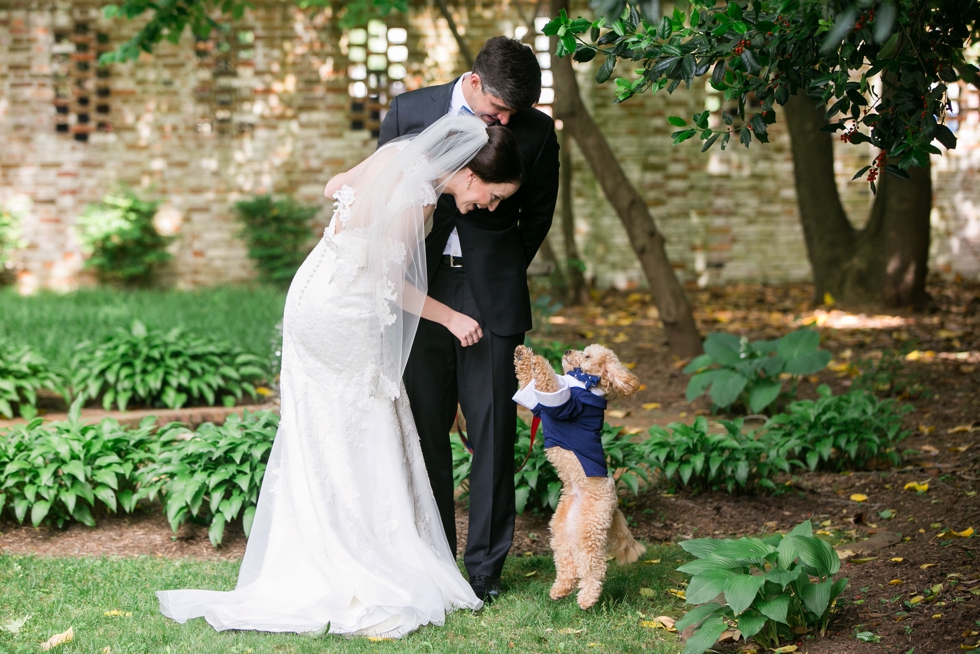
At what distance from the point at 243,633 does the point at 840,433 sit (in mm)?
3307

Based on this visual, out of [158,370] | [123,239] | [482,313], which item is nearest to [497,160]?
[482,313]

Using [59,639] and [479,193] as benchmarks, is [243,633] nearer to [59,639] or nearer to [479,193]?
[59,639]

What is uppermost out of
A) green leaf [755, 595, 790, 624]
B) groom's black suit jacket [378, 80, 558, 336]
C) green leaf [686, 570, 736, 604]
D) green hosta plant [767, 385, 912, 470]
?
groom's black suit jacket [378, 80, 558, 336]

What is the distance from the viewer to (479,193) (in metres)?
3.10

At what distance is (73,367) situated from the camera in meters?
5.79

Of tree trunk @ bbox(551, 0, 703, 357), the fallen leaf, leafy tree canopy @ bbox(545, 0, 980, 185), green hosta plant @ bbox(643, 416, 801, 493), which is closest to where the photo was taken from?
leafy tree canopy @ bbox(545, 0, 980, 185)

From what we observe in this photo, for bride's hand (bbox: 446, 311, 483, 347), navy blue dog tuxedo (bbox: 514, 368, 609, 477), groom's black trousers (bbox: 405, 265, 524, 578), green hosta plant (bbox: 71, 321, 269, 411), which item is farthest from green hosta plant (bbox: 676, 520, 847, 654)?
green hosta plant (bbox: 71, 321, 269, 411)

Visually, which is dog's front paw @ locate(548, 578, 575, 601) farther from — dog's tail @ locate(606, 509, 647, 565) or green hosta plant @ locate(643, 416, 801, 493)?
green hosta plant @ locate(643, 416, 801, 493)

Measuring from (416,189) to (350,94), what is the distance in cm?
926

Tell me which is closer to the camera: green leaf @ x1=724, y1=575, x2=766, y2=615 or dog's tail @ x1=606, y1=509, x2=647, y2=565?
green leaf @ x1=724, y1=575, x2=766, y2=615

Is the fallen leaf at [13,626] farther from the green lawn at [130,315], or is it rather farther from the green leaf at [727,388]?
the green leaf at [727,388]

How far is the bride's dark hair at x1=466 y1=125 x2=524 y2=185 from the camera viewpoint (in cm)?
305

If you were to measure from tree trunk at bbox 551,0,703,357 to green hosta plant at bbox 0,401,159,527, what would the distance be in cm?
409

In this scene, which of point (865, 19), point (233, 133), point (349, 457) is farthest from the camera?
point (233, 133)
